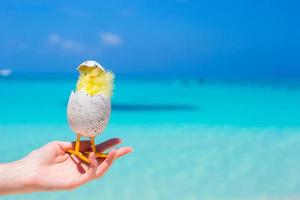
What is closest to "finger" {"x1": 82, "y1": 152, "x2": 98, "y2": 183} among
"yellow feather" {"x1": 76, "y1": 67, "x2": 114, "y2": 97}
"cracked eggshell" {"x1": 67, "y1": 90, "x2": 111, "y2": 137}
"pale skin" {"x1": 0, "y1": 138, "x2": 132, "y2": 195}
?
"pale skin" {"x1": 0, "y1": 138, "x2": 132, "y2": 195}

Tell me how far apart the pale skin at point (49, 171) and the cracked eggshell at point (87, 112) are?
0.12m

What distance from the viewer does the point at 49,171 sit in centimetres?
222

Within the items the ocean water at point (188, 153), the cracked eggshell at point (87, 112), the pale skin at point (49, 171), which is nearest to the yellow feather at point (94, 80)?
the cracked eggshell at point (87, 112)

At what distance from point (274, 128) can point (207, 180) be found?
561cm

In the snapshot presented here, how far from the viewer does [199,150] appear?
26.5 feet

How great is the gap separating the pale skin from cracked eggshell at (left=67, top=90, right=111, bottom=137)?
12 centimetres

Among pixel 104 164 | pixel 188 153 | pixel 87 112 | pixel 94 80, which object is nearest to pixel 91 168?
pixel 104 164

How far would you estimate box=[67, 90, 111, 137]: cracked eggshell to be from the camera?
2.12 meters

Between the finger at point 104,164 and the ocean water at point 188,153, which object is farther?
the ocean water at point 188,153

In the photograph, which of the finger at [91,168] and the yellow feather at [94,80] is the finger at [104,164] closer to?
the finger at [91,168]

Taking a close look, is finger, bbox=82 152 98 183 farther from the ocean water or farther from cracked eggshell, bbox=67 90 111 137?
the ocean water

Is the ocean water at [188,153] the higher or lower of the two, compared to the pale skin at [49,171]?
higher

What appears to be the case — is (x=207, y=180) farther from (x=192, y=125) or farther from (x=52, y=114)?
(x=52, y=114)

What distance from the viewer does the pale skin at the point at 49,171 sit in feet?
7.13
